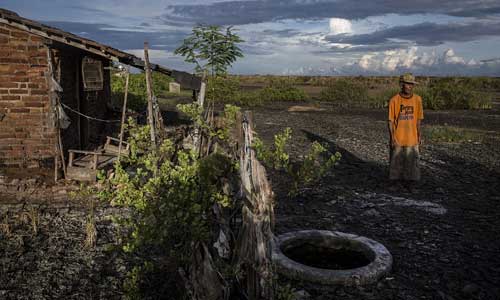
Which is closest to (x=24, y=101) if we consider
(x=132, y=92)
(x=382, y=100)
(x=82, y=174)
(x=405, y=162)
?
(x=82, y=174)

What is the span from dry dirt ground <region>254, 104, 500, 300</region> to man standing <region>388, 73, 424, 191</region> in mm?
474

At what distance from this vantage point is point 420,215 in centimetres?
663

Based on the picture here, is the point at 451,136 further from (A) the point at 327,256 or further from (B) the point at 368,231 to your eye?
(A) the point at 327,256

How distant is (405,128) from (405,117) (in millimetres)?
204

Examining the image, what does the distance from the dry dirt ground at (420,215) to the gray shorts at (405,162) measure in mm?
323

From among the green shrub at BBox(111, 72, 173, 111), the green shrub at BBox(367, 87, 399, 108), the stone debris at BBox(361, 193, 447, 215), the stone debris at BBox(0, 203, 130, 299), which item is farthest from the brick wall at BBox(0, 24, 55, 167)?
the green shrub at BBox(367, 87, 399, 108)

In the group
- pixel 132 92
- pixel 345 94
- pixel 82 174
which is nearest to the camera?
pixel 82 174

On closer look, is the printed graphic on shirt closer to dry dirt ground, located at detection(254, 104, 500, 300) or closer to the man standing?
the man standing

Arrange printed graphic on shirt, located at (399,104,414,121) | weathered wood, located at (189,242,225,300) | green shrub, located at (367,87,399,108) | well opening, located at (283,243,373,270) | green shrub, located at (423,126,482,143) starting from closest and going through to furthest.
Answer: weathered wood, located at (189,242,225,300) < well opening, located at (283,243,373,270) < printed graphic on shirt, located at (399,104,414,121) < green shrub, located at (423,126,482,143) < green shrub, located at (367,87,399,108)

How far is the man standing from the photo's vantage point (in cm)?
746

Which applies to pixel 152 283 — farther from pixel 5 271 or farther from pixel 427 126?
pixel 427 126

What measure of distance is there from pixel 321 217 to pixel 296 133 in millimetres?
9312

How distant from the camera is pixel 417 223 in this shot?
630cm

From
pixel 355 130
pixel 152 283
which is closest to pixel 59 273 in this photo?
pixel 152 283
